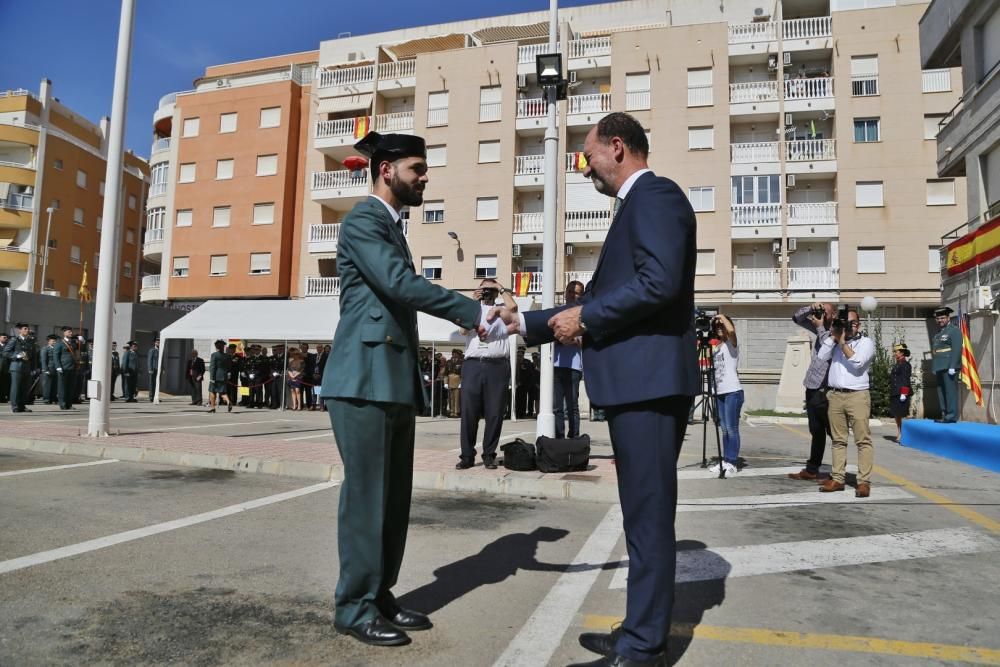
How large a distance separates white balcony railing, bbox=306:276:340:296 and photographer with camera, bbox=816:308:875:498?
31.9 m

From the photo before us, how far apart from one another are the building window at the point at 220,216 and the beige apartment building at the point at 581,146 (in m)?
0.20

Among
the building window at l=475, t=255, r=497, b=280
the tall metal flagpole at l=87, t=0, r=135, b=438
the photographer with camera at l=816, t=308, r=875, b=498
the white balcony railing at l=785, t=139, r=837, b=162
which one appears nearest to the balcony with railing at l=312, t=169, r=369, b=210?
the building window at l=475, t=255, r=497, b=280

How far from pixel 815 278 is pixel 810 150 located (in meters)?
6.11

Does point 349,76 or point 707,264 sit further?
point 349,76

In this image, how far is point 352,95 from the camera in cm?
3841

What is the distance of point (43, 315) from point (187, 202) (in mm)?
16150

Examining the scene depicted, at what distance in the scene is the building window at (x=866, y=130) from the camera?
3155 centimetres

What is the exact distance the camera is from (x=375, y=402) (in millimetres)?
2770

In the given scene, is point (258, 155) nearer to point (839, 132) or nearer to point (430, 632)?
point (839, 132)

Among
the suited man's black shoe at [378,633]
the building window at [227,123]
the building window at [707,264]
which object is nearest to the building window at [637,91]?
the building window at [707,264]

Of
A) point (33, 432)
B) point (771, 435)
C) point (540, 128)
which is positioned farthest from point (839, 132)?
point (33, 432)

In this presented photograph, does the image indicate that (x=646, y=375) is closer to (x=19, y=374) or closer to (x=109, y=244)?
(x=109, y=244)


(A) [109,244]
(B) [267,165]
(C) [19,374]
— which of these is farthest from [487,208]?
(A) [109,244]

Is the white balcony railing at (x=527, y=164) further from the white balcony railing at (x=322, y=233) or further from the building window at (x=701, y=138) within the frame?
the white balcony railing at (x=322, y=233)
